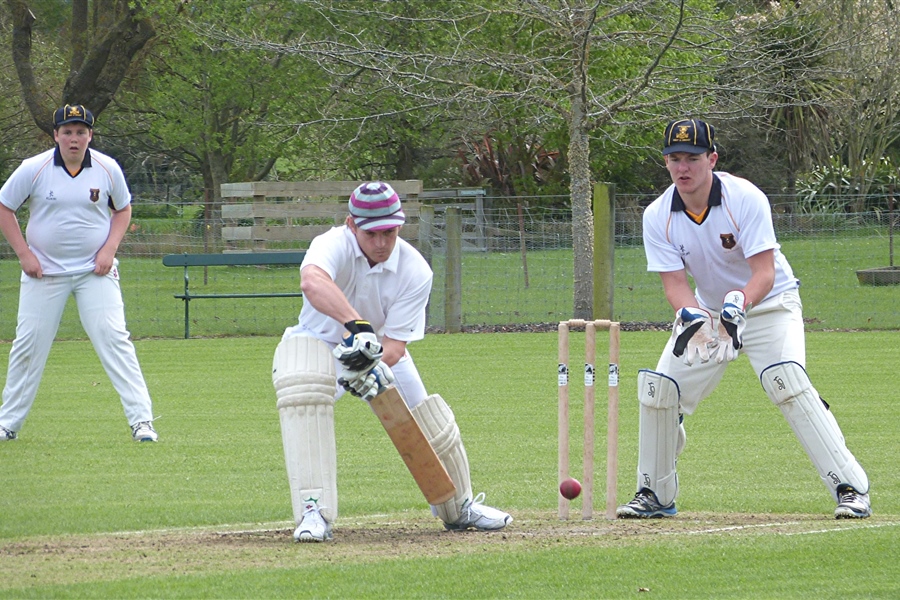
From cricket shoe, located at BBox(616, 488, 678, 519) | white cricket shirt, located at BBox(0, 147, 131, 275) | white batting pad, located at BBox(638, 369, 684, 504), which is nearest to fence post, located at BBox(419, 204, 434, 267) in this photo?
white cricket shirt, located at BBox(0, 147, 131, 275)

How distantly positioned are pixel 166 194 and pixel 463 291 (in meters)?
26.7

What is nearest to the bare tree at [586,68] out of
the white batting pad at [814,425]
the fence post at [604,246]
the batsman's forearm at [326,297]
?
the fence post at [604,246]

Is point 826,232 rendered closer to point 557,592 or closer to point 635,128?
point 635,128

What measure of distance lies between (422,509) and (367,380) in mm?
1612

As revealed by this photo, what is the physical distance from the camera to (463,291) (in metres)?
21.1

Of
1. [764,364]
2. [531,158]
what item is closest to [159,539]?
[764,364]

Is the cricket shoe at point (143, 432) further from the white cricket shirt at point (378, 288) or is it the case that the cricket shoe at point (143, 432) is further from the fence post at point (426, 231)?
the fence post at point (426, 231)

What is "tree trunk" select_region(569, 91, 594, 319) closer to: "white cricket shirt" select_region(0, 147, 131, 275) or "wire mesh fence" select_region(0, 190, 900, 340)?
"wire mesh fence" select_region(0, 190, 900, 340)

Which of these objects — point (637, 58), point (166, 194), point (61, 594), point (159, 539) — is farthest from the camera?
point (166, 194)

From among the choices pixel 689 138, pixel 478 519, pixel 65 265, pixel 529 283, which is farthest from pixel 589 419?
pixel 529 283

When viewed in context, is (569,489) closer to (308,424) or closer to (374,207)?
(308,424)

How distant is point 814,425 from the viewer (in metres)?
6.73

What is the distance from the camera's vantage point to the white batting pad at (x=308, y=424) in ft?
19.4

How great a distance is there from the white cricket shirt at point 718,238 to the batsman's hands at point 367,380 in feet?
5.52
